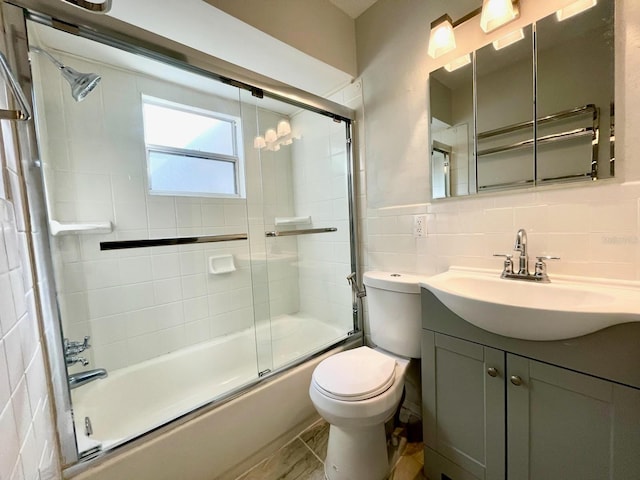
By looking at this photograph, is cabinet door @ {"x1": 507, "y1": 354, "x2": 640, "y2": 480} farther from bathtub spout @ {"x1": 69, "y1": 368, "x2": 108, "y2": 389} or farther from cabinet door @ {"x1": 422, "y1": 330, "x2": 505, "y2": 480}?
bathtub spout @ {"x1": 69, "y1": 368, "x2": 108, "y2": 389}

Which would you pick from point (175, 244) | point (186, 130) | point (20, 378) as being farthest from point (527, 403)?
point (186, 130)

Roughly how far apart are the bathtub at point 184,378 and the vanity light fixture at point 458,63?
1.67 m

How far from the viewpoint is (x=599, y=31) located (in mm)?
978

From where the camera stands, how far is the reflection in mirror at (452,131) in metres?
1.31

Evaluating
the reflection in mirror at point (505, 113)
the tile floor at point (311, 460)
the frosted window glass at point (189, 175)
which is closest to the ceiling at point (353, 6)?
the reflection in mirror at point (505, 113)

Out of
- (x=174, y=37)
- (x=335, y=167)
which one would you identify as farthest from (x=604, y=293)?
(x=174, y=37)

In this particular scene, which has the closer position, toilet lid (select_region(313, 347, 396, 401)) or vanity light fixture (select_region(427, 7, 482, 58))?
toilet lid (select_region(313, 347, 396, 401))

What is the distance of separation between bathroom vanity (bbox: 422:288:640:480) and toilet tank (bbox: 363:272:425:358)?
160 millimetres

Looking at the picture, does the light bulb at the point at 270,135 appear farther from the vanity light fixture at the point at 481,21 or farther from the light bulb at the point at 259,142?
the vanity light fixture at the point at 481,21

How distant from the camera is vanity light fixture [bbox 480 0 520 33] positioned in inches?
43.9

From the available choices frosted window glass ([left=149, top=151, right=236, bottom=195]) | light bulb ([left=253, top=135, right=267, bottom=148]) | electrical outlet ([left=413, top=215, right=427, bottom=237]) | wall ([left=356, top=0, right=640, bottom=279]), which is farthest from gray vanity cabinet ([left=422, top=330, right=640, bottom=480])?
frosted window glass ([left=149, top=151, right=236, bottom=195])

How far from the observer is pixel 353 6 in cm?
166

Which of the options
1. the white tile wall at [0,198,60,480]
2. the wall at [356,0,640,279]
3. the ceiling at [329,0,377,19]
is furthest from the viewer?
the ceiling at [329,0,377,19]

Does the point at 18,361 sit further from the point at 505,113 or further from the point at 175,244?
the point at 505,113
